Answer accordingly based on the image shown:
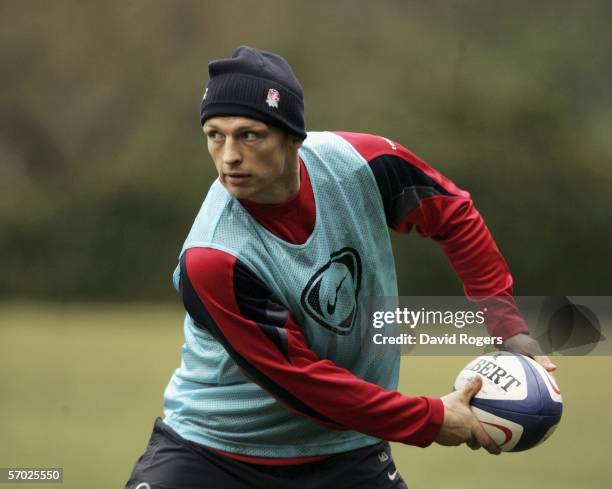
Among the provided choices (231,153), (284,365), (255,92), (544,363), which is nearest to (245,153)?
(231,153)

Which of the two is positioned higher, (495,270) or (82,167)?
(82,167)

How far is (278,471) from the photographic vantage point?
11.0 ft

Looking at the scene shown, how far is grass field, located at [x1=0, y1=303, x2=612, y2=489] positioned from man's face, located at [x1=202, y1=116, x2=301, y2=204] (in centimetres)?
283

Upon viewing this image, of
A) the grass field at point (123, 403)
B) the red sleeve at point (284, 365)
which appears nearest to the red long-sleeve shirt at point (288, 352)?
the red sleeve at point (284, 365)

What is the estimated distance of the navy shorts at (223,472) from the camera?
3299mm

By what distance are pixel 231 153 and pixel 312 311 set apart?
526mm

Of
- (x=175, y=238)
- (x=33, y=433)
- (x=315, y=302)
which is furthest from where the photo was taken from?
(x=175, y=238)

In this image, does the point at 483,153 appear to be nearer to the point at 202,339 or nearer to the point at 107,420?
the point at 107,420

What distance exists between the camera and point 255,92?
3059 mm

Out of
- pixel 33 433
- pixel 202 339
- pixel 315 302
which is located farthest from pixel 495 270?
pixel 33 433

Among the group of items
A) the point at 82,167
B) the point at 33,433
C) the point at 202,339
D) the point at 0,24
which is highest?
the point at 0,24

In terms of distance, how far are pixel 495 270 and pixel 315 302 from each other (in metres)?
0.72

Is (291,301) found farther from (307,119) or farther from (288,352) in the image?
(307,119)

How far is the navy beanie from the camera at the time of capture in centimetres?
304
